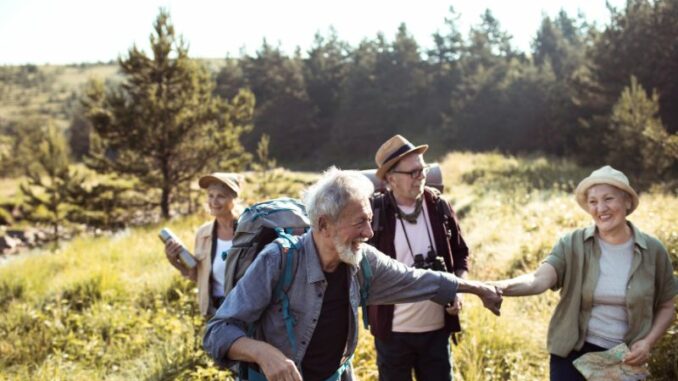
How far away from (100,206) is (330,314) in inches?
695

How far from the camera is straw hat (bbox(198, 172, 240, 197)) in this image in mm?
4297

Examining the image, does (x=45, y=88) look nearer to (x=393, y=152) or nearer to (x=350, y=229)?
(x=393, y=152)

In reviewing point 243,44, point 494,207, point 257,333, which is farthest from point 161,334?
point 243,44

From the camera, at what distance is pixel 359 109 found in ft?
148

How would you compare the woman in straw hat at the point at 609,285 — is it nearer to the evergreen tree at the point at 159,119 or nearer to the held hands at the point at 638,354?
the held hands at the point at 638,354

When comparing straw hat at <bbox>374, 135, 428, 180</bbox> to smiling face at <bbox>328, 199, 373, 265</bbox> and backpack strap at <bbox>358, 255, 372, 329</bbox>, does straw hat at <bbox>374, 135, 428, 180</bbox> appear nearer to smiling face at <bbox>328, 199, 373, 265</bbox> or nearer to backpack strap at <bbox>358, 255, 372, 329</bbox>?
backpack strap at <bbox>358, 255, 372, 329</bbox>

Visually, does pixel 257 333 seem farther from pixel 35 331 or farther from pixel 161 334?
pixel 35 331

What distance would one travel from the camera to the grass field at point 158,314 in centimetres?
457

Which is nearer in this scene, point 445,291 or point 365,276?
point 365,276

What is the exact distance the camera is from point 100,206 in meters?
17.7

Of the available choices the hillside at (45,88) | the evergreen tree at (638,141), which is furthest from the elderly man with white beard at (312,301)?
the hillside at (45,88)

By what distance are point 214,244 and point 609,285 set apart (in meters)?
3.02

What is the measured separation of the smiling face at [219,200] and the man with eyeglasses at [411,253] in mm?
1550

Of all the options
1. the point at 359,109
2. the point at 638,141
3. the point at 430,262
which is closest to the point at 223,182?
the point at 430,262
